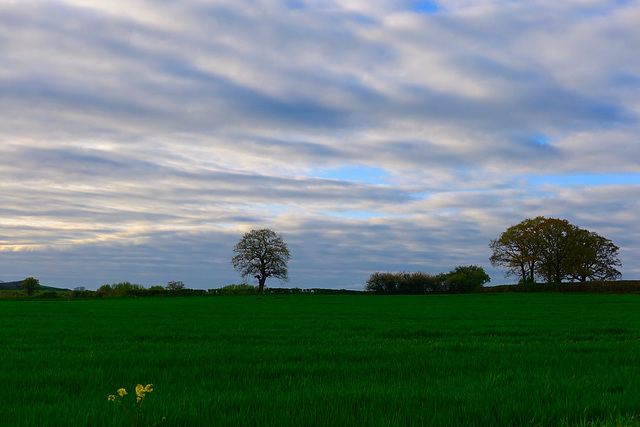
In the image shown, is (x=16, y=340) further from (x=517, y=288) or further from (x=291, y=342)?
(x=517, y=288)

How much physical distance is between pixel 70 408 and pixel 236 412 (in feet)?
6.98

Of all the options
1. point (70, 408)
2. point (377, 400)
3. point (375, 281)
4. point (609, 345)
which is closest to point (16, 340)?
point (70, 408)

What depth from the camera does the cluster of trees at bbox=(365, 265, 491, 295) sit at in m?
88.7

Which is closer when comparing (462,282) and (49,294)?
(49,294)

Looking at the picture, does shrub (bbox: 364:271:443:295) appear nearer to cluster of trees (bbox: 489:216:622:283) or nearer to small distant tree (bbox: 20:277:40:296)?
cluster of trees (bbox: 489:216:622:283)

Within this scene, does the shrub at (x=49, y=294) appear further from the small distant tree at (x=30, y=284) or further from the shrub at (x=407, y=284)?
the shrub at (x=407, y=284)

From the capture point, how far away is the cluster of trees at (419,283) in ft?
291

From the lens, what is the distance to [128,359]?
9.39 metres

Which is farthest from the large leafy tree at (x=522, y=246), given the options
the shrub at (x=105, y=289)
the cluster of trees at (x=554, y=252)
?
the shrub at (x=105, y=289)

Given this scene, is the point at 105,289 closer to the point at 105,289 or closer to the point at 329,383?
the point at 105,289

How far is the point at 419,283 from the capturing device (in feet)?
291

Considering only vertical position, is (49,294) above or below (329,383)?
below

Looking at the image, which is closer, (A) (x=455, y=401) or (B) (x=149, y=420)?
(B) (x=149, y=420)

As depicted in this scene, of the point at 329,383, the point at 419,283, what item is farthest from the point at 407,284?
the point at 329,383
